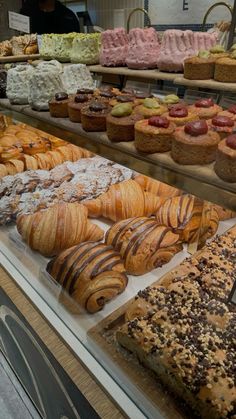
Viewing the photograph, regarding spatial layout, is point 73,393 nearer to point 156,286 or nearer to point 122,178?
point 156,286

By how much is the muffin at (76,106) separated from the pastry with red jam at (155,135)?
0.32 metres

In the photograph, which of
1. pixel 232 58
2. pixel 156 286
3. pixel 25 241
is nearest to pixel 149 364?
pixel 156 286

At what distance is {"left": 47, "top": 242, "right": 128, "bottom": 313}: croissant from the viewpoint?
119 cm

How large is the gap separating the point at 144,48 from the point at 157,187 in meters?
0.92

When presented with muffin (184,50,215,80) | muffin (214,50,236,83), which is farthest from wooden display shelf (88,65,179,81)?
muffin (214,50,236,83)

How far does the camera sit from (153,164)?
0.88 m

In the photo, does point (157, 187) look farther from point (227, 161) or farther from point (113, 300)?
point (227, 161)

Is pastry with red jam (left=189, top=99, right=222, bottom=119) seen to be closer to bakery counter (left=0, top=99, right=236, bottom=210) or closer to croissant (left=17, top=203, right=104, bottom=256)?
bakery counter (left=0, top=99, right=236, bottom=210)

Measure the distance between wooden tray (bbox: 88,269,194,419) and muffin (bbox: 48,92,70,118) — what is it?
0.73 m

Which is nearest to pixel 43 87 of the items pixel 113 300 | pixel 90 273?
pixel 90 273

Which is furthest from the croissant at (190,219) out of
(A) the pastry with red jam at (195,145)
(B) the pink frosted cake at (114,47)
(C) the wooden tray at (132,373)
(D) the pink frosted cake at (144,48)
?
(B) the pink frosted cake at (114,47)

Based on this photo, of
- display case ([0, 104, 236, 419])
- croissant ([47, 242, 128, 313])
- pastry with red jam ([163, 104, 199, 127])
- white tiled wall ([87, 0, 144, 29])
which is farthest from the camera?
white tiled wall ([87, 0, 144, 29])

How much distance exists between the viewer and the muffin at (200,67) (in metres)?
1.67

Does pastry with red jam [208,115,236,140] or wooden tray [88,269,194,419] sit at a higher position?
pastry with red jam [208,115,236,140]
